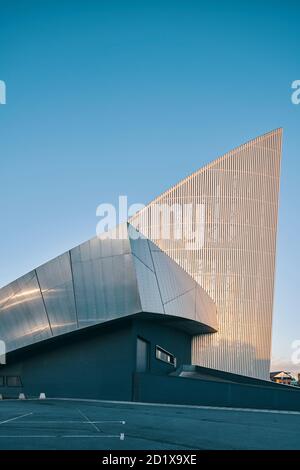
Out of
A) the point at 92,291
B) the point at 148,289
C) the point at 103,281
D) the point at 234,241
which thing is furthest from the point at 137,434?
the point at 234,241

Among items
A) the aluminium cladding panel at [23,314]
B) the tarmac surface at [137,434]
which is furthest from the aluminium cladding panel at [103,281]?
the tarmac surface at [137,434]

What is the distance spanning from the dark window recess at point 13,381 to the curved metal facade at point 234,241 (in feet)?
48.4

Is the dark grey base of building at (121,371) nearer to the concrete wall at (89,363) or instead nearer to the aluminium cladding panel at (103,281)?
the concrete wall at (89,363)

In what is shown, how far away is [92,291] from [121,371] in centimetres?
466

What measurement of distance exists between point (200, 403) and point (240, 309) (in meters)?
17.2

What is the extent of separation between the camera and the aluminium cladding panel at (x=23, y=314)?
31609mm

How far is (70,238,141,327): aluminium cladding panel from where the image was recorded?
28906 mm

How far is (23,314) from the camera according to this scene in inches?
1273

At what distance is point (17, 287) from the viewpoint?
32.0 meters

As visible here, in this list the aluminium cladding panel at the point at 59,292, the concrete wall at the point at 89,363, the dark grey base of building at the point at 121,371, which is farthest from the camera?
the concrete wall at the point at 89,363

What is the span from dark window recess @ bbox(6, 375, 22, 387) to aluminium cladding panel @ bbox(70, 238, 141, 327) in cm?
754

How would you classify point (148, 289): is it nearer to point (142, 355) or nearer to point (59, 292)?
point (59, 292)

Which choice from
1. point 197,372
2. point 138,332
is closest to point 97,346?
point 138,332
